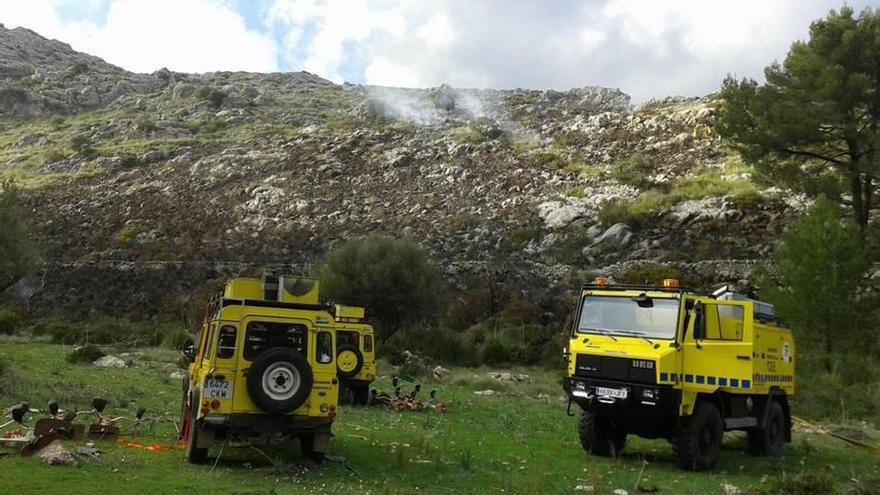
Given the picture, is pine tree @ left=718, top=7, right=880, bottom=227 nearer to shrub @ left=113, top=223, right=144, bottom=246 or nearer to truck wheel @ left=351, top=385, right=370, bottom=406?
truck wheel @ left=351, top=385, right=370, bottom=406

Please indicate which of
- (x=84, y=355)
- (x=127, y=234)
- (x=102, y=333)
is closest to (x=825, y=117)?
(x=84, y=355)

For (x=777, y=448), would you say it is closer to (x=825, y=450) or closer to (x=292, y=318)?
(x=825, y=450)

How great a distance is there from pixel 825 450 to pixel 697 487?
19.8 ft

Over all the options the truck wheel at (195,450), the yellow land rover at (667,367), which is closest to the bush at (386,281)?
the yellow land rover at (667,367)

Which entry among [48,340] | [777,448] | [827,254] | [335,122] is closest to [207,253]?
[48,340]

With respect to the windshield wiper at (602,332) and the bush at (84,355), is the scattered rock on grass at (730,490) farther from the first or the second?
the bush at (84,355)

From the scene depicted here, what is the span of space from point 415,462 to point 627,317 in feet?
13.2

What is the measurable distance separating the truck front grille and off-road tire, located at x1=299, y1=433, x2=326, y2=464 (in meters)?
4.13

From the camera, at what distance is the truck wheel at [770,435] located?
12.6 meters

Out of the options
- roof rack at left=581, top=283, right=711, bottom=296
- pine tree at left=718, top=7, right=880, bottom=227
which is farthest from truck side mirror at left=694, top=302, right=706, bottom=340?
pine tree at left=718, top=7, right=880, bottom=227

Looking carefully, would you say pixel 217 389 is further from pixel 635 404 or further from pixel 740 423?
pixel 740 423

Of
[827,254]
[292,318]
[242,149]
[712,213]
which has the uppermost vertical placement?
[242,149]

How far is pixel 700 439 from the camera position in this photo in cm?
1091

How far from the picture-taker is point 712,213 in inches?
1505
